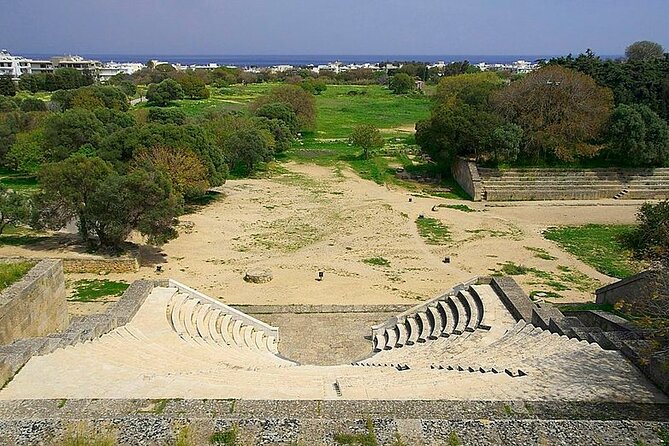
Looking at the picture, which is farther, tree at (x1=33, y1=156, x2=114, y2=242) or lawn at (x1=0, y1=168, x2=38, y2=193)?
lawn at (x1=0, y1=168, x2=38, y2=193)

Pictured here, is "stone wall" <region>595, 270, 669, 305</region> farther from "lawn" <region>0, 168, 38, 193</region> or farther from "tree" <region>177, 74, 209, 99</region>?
"tree" <region>177, 74, 209, 99</region>

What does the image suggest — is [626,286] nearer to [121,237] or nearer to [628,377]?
[628,377]

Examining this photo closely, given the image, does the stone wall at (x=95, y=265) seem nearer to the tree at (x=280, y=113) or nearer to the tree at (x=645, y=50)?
the tree at (x=280, y=113)

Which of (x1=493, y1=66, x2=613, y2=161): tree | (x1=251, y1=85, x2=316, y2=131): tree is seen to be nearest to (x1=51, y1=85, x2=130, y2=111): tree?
(x1=251, y1=85, x2=316, y2=131): tree

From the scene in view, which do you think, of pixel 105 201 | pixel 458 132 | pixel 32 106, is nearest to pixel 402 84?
pixel 32 106

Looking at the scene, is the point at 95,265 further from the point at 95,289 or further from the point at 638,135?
the point at 638,135

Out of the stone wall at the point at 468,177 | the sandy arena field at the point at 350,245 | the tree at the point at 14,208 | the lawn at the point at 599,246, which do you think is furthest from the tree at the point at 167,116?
the lawn at the point at 599,246
